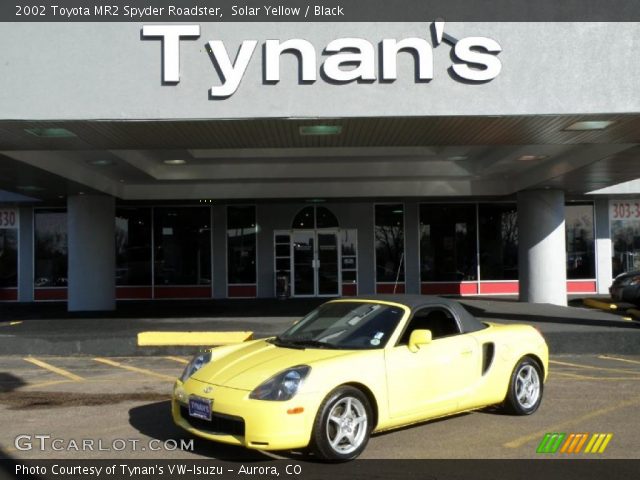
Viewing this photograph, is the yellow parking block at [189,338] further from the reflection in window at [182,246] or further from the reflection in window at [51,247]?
the reflection in window at [51,247]

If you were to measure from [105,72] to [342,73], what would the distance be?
342cm

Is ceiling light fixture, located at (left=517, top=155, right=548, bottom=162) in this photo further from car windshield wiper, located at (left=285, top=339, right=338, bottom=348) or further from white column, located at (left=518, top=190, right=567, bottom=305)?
car windshield wiper, located at (left=285, top=339, right=338, bottom=348)

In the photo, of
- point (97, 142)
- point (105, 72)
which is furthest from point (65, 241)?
point (105, 72)

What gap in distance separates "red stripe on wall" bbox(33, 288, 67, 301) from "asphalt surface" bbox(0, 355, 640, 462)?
13.7 m

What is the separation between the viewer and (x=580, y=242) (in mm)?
24406

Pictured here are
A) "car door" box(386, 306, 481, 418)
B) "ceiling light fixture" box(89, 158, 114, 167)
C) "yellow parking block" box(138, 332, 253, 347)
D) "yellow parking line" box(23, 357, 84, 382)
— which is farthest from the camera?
"ceiling light fixture" box(89, 158, 114, 167)

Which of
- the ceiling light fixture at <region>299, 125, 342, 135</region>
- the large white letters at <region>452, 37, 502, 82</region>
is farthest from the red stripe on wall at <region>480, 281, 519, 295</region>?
the large white letters at <region>452, 37, 502, 82</region>

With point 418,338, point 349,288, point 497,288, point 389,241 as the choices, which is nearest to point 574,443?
point 418,338

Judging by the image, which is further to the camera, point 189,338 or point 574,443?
point 189,338

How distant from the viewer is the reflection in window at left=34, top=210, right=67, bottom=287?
23.7 metres

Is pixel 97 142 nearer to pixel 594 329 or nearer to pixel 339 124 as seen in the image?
pixel 339 124

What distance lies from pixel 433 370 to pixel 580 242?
20.1 meters

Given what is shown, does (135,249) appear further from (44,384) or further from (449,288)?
(44,384)

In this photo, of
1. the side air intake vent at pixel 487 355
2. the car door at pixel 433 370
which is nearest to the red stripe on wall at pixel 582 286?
the side air intake vent at pixel 487 355
